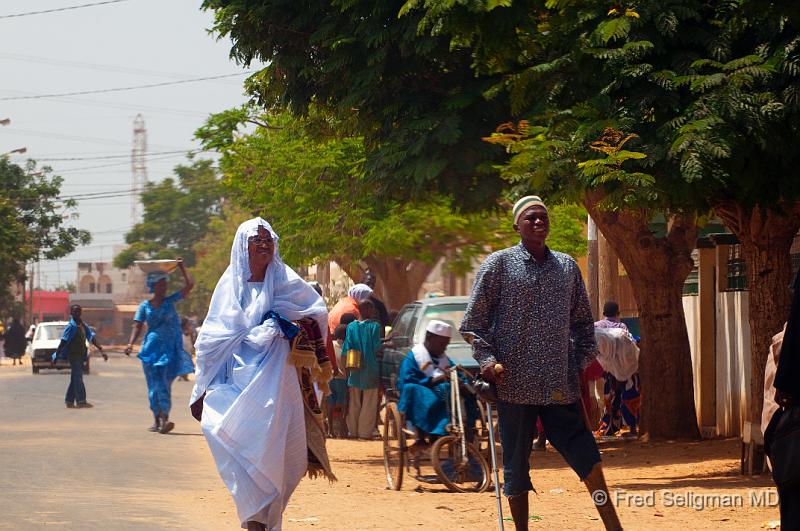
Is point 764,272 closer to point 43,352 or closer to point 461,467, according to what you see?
point 461,467

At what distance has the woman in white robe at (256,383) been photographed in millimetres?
7574

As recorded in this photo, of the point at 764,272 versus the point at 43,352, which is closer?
the point at 764,272

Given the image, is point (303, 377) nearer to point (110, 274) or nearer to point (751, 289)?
point (751, 289)

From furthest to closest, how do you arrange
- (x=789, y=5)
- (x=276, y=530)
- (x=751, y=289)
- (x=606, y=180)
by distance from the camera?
1. (x=751, y=289)
2. (x=606, y=180)
3. (x=789, y=5)
4. (x=276, y=530)

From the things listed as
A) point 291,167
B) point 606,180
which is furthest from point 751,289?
point 291,167

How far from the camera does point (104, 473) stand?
40.1 feet

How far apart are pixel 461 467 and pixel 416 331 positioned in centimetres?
507

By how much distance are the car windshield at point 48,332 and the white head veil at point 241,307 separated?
117 ft

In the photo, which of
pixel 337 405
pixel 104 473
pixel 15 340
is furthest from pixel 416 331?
pixel 15 340

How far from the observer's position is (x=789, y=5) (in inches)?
378

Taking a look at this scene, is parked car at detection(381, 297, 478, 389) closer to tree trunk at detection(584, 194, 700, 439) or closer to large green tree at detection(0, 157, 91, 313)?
tree trunk at detection(584, 194, 700, 439)

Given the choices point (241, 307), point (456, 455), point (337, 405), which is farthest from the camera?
point (337, 405)

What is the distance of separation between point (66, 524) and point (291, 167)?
20273 millimetres

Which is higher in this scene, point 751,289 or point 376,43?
point 376,43
